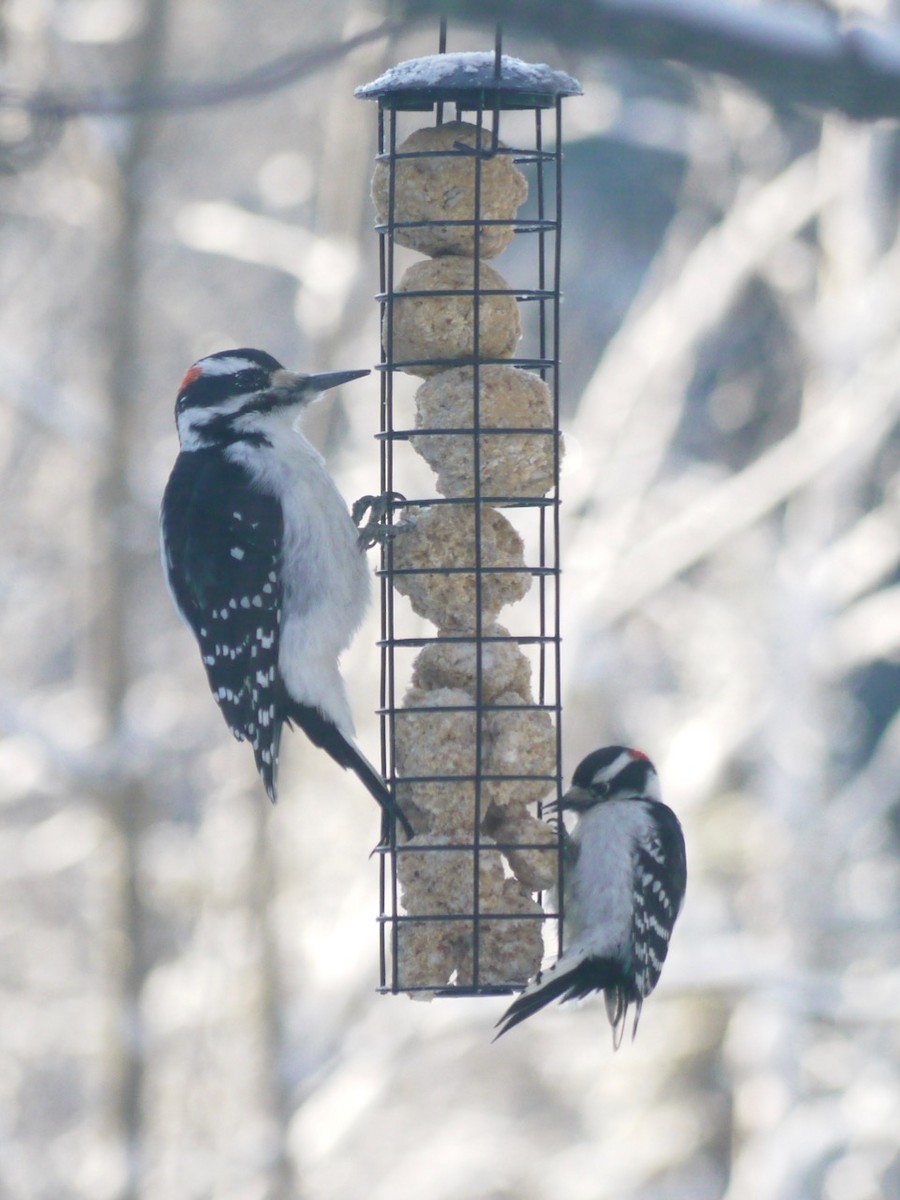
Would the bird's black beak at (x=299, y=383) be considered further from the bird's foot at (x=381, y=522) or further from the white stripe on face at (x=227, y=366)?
the bird's foot at (x=381, y=522)

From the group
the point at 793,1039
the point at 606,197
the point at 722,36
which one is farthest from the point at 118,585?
the point at 722,36

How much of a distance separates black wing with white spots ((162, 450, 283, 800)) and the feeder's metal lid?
1064 mm

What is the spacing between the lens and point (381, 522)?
4.35m

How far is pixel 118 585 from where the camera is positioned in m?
10.7

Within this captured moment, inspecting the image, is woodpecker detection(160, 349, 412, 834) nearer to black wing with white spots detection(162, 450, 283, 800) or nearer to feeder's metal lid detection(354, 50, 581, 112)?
black wing with white spots detection(162, 450, 283, 800)

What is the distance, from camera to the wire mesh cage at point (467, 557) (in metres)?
3.89

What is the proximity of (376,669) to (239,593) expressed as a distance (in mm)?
6893

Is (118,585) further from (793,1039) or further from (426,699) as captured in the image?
(426,699)

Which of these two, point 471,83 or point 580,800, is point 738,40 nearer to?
point 471,83

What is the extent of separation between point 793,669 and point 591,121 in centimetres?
387

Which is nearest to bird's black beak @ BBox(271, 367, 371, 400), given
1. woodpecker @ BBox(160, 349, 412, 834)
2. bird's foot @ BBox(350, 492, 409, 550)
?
woodpecker @ BBox(160, 349, 412, 834)

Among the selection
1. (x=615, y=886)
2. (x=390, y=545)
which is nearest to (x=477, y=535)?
(x=390, y=545)

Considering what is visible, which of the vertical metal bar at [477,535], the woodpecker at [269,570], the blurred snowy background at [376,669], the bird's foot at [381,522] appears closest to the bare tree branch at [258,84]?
the vertical metal bar at [477,535]

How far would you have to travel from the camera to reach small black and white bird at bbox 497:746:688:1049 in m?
4.41
